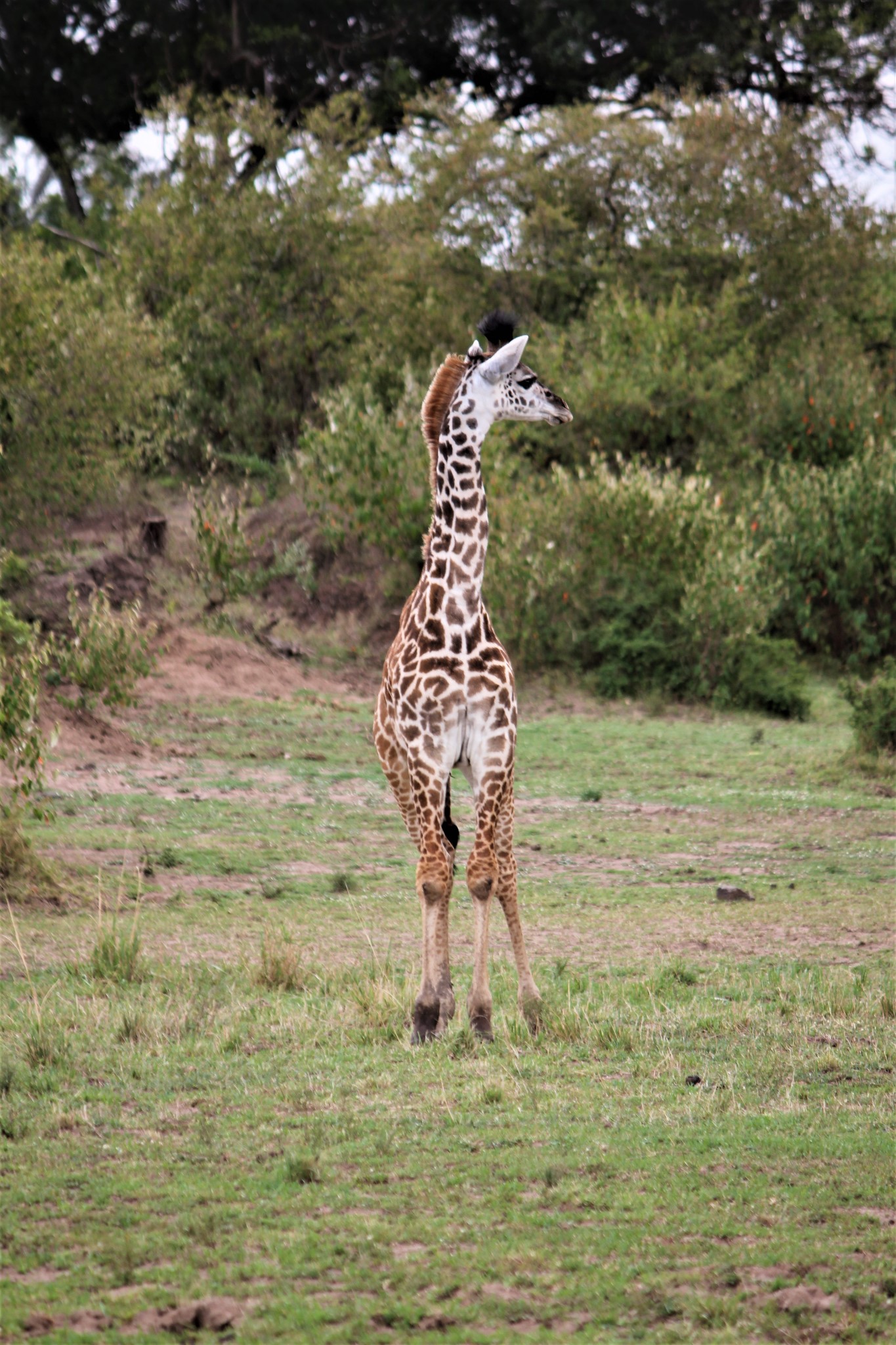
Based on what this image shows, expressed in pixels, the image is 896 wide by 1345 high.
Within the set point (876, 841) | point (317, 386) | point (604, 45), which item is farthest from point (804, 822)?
point (604, 45)

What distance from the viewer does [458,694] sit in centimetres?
688

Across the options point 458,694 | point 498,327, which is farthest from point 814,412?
point 458,694

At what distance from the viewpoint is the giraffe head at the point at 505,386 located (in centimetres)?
725

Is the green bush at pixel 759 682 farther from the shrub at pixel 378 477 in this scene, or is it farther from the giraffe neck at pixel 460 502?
the giraffe neck at pixel 460 502

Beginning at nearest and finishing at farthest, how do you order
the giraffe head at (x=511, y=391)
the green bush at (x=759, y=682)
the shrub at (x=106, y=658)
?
the giraffe head at (x=511, y=391) < the shrub at (x=106, y=658) < the green bush at (x=759, y=682)

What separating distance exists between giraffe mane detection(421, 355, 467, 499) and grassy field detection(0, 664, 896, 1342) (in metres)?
2.68

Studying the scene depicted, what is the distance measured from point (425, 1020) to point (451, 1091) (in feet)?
2.80

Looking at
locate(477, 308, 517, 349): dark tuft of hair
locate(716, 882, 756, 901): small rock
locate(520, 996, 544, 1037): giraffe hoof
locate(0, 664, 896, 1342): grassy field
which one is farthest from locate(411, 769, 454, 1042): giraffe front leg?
locate(716, 882, 756, 901): small rock

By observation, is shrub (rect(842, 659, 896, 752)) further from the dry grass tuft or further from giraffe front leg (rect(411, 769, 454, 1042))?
giraffe front leg (rect(411, 769, 454, 1042))

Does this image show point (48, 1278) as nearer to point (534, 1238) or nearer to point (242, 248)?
point (534, 1238)

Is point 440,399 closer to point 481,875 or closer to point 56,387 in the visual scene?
point 481,875

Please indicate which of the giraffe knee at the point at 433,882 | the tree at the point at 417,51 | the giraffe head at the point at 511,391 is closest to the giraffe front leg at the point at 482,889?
the giraffe knee at the point at 433,882

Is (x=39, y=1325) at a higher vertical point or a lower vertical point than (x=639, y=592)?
lower

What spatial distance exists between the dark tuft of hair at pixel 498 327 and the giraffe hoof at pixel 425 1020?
310cm
